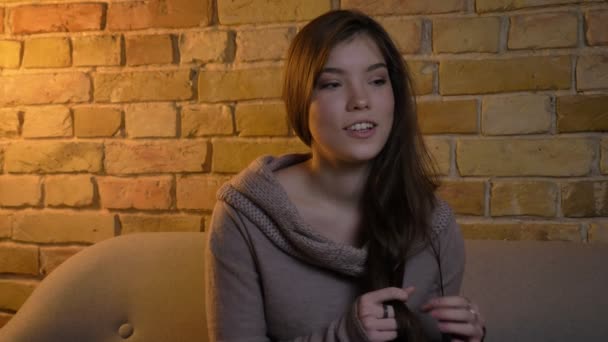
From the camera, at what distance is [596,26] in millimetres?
1286

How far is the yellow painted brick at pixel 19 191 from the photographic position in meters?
1.63

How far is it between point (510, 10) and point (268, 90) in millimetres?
576

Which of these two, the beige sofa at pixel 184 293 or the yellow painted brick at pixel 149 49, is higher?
the yellow painted brick at pixel 149 49

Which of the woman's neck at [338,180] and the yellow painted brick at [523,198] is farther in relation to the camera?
the yellow painted brick at [523,198]

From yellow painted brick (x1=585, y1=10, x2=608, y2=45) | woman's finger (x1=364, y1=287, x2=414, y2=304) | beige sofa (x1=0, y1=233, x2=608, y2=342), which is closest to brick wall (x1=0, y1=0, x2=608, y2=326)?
yellow painted brick (x1=585, y1=10, x2=608, y2=45)

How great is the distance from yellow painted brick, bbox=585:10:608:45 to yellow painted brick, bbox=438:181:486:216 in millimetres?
381

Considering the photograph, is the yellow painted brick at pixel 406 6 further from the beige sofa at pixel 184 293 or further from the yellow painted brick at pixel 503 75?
the beige sofa at pixel 184 293

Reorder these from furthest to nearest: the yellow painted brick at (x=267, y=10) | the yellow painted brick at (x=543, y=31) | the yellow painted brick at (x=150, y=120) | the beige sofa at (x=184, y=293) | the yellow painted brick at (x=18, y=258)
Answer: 1. the yellow painted brick at (x=18, y=258)
2. the yellow painted brick at (x=150, y=120)
3. the yellow painted brick at (x=267, y=10)
4. the yellow painted brick at (x=543, y=31)
5. the beige sofa at (x=184, y=293)

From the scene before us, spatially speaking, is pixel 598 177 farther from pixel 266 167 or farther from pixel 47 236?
pixel 47 236

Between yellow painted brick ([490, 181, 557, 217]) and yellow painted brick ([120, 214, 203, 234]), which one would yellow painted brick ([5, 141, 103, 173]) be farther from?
yellow painted brick ([490, 181, 557, 217])

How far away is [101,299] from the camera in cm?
133

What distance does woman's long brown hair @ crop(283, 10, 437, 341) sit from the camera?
101cm

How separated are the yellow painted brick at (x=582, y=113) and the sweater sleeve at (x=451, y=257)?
39 centimetres

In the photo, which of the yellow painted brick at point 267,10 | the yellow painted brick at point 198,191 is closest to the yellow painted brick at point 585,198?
the yellow painted brick at point 267,10
